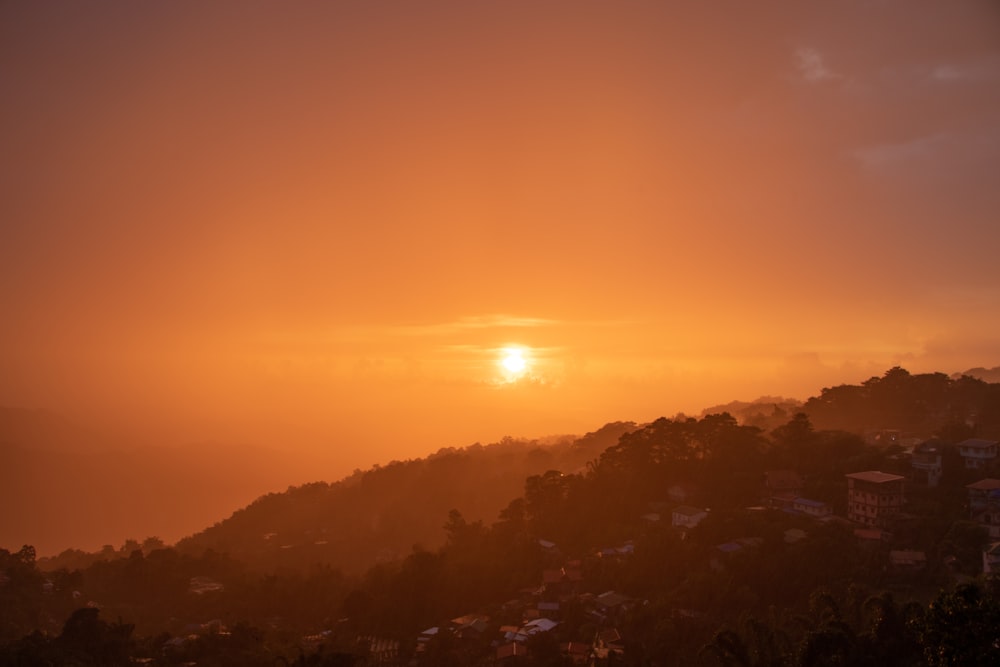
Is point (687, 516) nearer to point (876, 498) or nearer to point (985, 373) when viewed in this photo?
point (876, 498)

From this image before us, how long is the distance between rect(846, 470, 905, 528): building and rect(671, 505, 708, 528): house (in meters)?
5.85

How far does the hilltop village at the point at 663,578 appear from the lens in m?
18.6

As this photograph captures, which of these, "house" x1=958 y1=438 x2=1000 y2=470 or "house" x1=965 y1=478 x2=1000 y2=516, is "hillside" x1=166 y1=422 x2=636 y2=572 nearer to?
"house" x1=958 y1=438 x2=1000 y2=470

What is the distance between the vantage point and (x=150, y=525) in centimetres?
8494

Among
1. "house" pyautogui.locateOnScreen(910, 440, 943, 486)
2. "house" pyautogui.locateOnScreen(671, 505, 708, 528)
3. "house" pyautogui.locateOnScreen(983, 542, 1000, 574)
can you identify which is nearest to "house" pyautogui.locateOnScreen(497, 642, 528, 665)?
"house" pyautogui.locateOnScreen(671, 505, 708, 528)

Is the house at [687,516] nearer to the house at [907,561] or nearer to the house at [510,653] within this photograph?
the house at [907,561]

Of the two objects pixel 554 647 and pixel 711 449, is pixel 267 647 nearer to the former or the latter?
pixel 554 647

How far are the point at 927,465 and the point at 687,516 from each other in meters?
10.0

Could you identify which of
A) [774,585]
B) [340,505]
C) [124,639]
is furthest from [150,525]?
[774,585]

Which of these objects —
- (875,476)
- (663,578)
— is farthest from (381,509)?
(875,476)

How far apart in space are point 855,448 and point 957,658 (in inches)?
802

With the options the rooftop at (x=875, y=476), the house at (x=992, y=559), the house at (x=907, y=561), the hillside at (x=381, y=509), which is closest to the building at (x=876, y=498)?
the rooftop at (x=875, y=476)

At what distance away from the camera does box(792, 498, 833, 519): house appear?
2703 cm

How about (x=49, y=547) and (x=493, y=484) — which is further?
(x=49, y=547)
